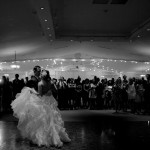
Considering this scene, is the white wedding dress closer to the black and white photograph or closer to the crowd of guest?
the black and white photograph

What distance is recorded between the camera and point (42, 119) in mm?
4973

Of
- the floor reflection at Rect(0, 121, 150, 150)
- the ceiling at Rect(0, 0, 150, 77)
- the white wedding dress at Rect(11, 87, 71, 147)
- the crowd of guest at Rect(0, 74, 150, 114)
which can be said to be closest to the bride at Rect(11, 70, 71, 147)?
the white wedding dress at Rect(11, 87, 71, 147)

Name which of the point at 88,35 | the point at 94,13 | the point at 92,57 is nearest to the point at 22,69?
the point at 92,57

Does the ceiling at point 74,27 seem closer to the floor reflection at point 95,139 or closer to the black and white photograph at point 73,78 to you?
the black and white photograph at point 73,78

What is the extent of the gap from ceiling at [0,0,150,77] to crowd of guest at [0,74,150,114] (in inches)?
93.0

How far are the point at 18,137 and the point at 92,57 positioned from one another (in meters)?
16.0

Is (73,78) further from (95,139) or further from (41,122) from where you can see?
(41,122)

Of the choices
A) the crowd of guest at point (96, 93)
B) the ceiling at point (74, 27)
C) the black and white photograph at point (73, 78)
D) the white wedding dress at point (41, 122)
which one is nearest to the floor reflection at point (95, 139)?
the black and white photograph at point (73, 78)

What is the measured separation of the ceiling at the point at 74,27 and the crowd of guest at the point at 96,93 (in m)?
2.36

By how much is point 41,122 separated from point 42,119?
6cm

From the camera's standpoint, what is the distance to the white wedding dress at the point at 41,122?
4.89 m

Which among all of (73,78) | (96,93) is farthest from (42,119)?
(73,78)

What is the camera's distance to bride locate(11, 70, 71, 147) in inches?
193

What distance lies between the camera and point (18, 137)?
19.0ft
